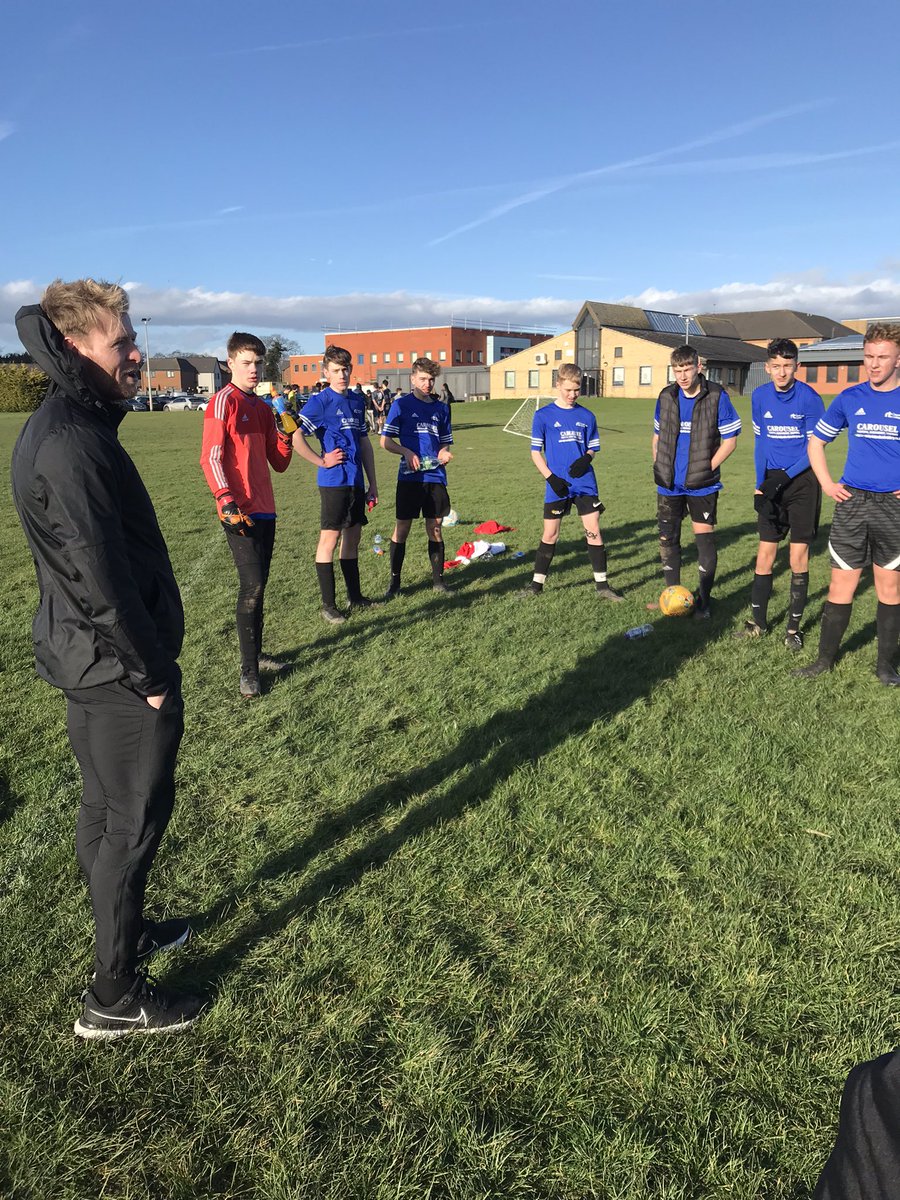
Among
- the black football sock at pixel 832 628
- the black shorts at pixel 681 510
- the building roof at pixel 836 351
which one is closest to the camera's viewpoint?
the black football sock at pixel 832 628

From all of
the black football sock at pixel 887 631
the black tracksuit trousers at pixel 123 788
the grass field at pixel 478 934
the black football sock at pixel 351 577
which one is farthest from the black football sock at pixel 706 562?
the black tracksuit trousers at pixel 123 788

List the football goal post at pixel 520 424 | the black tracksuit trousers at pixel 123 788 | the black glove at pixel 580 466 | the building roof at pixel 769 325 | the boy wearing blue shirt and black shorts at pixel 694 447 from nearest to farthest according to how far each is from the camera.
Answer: the black tracksuit trousers at pixel 123 788 < the boy wearing blue shirt and black shorts at pixel 694 447 < the black glove at pixel 580 466 < the football goal post at pixel 520 424 < the building roof at pixel 769 325

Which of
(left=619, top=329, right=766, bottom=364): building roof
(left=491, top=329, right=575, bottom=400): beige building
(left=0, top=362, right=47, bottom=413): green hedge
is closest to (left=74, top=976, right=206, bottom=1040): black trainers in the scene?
(left=0, top=362, right=47, bottom=413): green hedge

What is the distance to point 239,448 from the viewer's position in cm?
534

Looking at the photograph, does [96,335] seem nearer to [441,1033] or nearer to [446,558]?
[441,1033]

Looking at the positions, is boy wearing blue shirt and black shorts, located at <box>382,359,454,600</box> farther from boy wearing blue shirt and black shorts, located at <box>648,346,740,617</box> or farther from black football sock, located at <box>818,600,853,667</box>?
black football sock, located at <box>818,600,853,667</box>

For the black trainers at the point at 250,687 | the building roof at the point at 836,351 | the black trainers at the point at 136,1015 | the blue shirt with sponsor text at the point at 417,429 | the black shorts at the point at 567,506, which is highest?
the building roof at the point at 836,351

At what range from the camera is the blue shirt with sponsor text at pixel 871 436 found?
5.14 metres

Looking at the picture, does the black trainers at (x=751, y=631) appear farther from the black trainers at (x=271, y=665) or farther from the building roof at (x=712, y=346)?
the building roof at (x=712, y=346)

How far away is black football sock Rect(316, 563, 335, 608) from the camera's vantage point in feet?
23.2

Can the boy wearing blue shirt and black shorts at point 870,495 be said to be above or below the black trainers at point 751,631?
above

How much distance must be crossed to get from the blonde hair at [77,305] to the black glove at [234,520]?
9.61 ft

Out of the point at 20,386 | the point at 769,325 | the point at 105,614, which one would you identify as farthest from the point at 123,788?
the point at 769,325

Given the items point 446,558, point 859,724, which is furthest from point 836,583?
point 446,558
